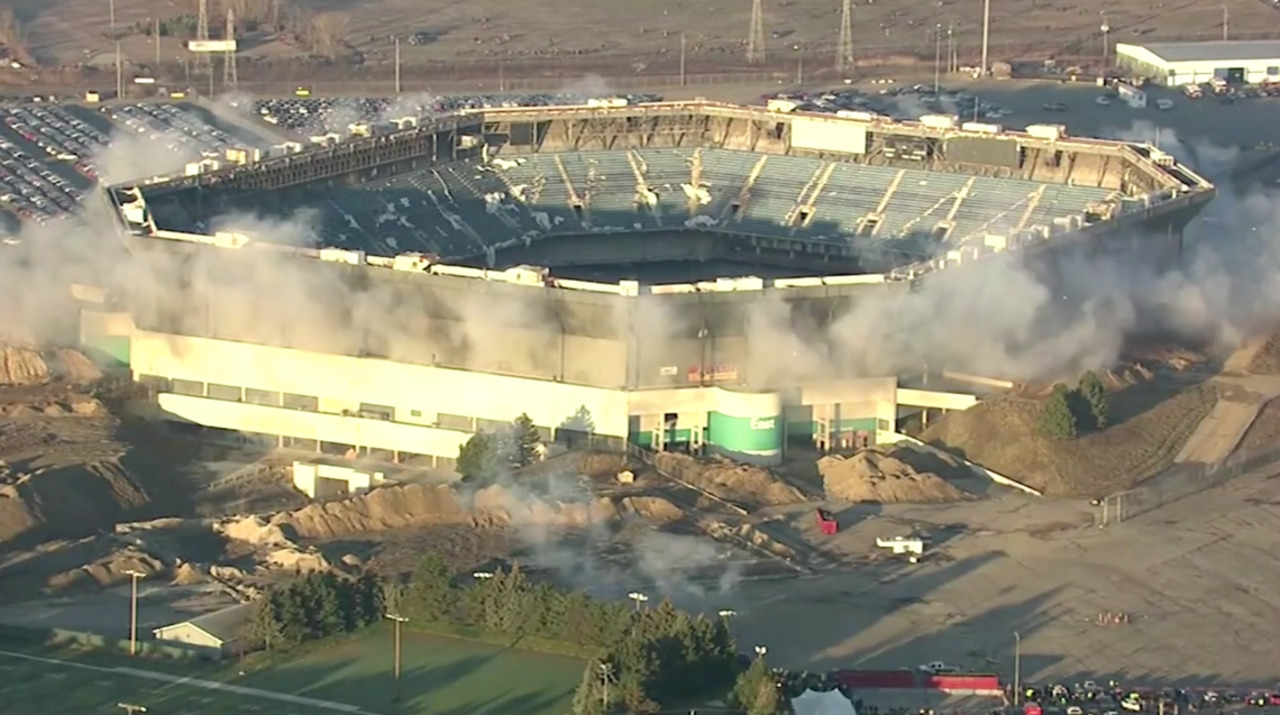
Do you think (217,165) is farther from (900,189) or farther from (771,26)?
(771,26)

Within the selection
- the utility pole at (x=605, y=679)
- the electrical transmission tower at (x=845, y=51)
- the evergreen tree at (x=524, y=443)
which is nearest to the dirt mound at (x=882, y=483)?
the evergreen tree at (x=524, y=443)

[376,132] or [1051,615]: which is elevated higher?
[376,132]

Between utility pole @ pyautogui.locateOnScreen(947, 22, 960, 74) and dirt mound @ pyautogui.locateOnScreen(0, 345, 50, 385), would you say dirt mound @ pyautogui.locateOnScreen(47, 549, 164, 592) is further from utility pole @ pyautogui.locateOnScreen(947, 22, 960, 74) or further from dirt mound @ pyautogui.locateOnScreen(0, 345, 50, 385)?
utility pole @ pyautogui.locateOnScreen(947, 22, 960, 74)

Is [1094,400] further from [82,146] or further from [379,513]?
[82,146]

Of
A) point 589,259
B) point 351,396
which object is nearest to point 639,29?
point 589,259

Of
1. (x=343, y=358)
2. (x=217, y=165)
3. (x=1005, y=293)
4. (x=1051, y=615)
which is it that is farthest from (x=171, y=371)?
(x=1051, y=615)
